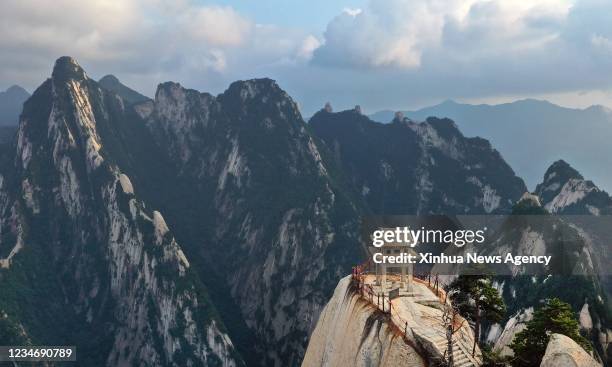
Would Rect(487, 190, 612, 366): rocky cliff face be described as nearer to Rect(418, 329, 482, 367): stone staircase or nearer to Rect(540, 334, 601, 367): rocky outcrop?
Rect(418, 329, 482, 367): stone staircase

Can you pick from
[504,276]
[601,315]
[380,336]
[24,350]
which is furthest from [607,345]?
[24,350]

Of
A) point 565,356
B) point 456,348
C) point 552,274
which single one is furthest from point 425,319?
point 552,274

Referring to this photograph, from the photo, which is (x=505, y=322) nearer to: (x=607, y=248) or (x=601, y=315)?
(x=601, y=315)

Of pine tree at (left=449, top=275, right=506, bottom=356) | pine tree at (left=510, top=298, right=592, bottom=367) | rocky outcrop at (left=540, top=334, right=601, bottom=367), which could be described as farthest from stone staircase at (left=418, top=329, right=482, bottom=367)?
rocky outcrop at (left=540, top=334, right=601, bottom=367)

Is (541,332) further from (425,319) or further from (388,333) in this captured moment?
(388,333)

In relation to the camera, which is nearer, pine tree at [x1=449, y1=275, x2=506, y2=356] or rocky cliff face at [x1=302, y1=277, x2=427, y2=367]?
rocky cliff face at [x1=302, y1=277, x2=427, y2=367]

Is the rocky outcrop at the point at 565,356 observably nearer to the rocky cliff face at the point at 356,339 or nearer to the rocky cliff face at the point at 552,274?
the rocky cliff face at the point at 356,339
